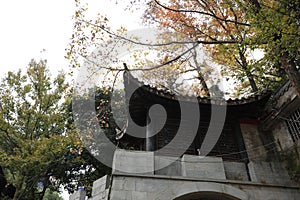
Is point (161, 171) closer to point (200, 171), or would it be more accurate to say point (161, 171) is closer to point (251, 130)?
point (200, 171)

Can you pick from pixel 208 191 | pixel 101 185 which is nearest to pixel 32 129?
pixel 101 185

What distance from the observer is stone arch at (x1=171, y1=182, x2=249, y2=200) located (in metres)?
5.45

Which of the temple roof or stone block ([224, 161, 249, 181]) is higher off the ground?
the temple roof

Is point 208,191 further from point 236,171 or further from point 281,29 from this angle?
point 281,29

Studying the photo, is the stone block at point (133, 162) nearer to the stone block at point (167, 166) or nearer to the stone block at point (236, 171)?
the stone block at point (167, 166)

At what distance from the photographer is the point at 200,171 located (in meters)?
5.90

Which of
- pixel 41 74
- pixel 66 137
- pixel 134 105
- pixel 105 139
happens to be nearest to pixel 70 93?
pixel 41 74

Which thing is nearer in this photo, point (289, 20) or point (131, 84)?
point (289, 20)

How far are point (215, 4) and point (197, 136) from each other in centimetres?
636

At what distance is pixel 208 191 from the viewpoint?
5.51 meters

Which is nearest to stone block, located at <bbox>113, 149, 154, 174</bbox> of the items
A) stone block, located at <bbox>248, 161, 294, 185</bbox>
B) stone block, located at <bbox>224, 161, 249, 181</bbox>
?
stone block, located at <bbox>224, 161, 249, 181</bbox>

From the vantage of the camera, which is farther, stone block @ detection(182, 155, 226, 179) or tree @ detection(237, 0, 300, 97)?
stone block @ detection(182, 155, 226, 179)

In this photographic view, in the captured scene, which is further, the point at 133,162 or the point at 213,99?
the point at 213,99

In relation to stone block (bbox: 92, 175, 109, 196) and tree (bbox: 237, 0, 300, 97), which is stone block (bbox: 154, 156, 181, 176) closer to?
stone block (bbox: 92, 175, 109, 196)
